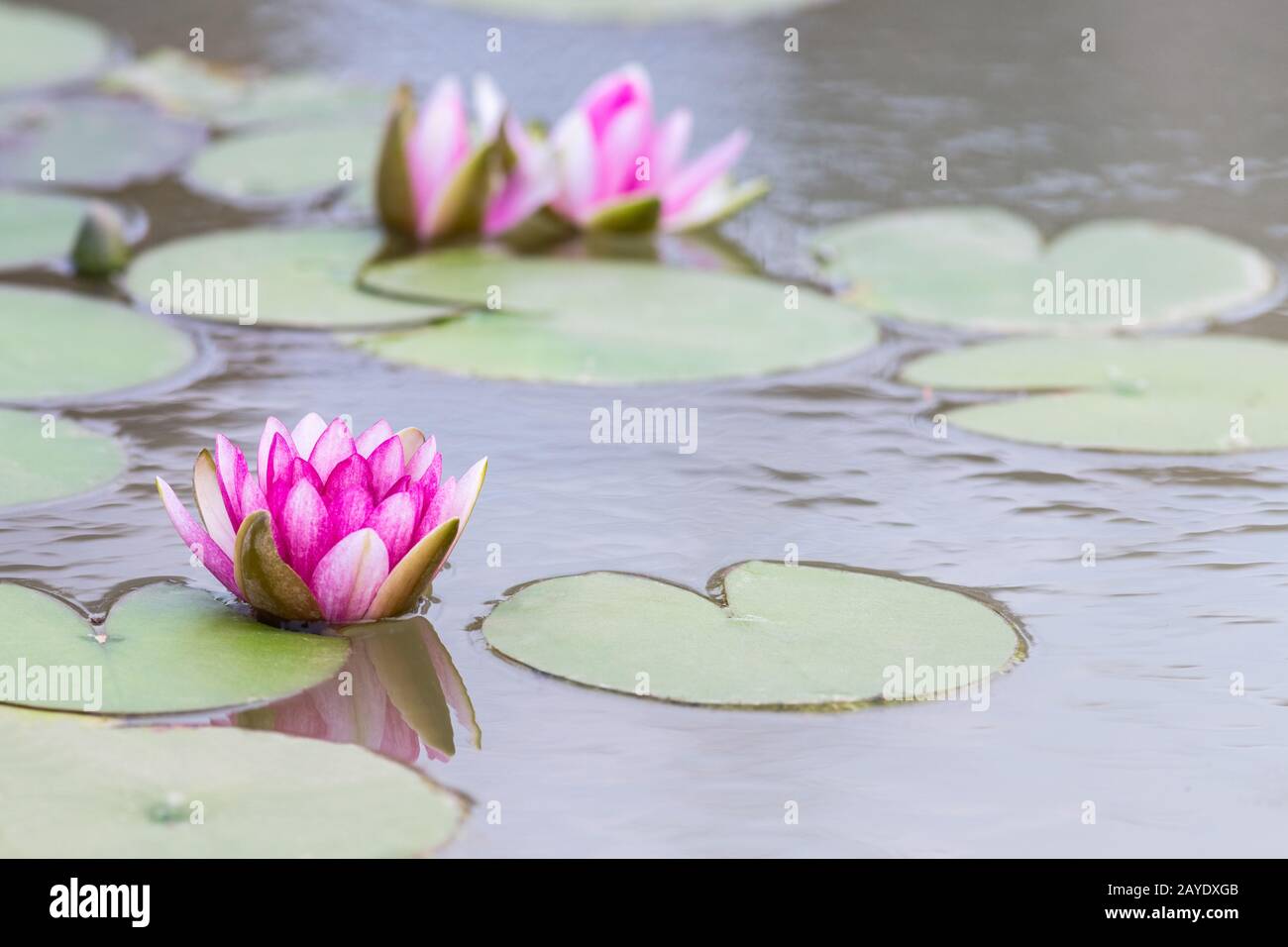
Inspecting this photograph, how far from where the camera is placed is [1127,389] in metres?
2.96

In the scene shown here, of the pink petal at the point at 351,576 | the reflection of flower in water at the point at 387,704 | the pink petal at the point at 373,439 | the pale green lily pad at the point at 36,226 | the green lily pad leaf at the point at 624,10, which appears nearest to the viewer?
the reflection of flower in water at the point at 387,704

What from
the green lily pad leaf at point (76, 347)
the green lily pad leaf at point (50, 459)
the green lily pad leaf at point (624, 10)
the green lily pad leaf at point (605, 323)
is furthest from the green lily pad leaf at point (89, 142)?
the green lily pad leaf at point (50, 459)

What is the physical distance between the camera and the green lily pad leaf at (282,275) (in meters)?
3.26

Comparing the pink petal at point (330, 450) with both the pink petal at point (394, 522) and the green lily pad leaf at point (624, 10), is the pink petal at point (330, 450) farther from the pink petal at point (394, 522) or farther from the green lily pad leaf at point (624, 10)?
the green lily pad leaf at point (624, 10)

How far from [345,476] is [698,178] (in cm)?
191

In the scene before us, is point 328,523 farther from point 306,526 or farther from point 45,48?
point 45,48

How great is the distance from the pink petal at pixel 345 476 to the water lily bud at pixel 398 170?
1660 millimetres

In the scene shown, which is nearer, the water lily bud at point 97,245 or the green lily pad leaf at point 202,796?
the green lily pad leaf at point 202,796

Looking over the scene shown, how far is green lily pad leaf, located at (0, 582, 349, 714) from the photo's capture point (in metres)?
1.94

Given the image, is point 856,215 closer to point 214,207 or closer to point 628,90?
point 628,90

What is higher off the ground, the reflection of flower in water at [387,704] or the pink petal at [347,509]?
the pink petal at [347,509]

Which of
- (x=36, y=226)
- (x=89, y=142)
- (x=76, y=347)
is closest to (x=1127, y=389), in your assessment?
(x=76, y=347)

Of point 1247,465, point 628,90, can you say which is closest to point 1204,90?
point 628,90

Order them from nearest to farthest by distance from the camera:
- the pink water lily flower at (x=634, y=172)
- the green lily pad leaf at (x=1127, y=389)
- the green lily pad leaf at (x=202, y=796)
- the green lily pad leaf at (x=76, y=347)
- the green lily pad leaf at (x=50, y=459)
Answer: the green lily pad leaf at (x=202, y=796)
the green lily pad leaf at (x=50, y=459)
the green lily pad leaf at (x=1127, y=389)
the green lily pad leaf at (x=76, y=347)
the pink water lily flower at (x=634, y=172)
